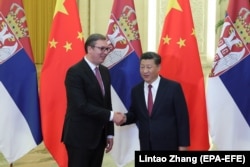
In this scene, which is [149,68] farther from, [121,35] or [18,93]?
[18,93]

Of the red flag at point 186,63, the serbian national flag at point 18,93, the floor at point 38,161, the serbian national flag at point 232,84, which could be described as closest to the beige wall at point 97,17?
the floor at point 38,161

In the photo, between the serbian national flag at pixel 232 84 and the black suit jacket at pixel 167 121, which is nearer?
the black suit jacket at pixel 167 121

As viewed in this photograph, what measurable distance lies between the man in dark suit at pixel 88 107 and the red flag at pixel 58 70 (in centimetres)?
57

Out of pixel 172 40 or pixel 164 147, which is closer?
pixel 164 147

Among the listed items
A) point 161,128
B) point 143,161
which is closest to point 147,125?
point 161,128

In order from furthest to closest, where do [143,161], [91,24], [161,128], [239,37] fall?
[91,24] → [239,37] → [161,128] → [143,161]

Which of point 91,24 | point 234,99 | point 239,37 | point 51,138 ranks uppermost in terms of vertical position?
point 91,24

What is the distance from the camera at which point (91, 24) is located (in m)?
6.49

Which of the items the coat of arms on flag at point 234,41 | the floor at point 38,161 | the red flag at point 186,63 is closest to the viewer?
the coat of arms on flag at point 234,41

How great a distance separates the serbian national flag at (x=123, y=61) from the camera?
11.1 feet

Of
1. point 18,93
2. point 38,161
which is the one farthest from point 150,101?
point 38,161

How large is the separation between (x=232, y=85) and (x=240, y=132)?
0.37 metres

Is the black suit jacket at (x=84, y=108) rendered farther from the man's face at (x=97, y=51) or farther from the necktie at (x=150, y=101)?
the necktie at (x=150, y=101)

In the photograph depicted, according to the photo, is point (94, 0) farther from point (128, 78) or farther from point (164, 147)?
point (164, 147)
